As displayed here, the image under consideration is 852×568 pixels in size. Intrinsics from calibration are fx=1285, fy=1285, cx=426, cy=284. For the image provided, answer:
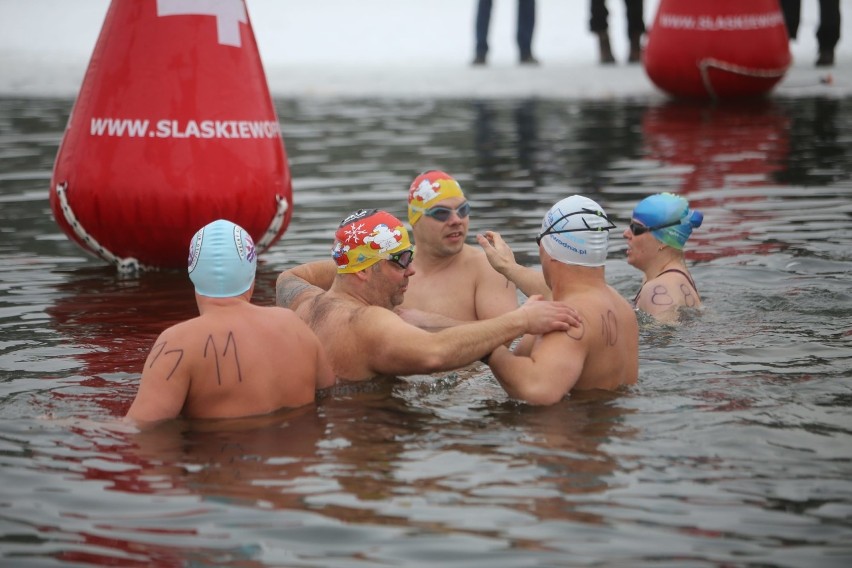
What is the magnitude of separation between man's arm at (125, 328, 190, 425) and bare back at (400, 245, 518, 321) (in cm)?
253

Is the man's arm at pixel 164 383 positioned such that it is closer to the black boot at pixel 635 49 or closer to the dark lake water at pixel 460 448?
the dark lake water at pixel 460 448

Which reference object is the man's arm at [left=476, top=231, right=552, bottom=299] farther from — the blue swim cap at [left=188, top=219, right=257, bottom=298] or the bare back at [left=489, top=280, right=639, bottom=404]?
the blue swim cap at [left=188, top=219, right=257, bottom=298]

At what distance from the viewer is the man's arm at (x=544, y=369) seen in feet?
24.0

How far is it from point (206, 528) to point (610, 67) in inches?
817

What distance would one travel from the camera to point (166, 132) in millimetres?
10789

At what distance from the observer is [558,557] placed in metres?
5.50

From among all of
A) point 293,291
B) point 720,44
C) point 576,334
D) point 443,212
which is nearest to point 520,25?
point 720,44

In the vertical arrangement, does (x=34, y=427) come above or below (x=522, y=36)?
below

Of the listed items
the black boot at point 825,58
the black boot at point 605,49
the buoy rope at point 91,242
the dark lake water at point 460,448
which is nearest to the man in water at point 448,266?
the dark lake water at point 460,448

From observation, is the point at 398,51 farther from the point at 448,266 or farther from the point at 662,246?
the point at 448,266

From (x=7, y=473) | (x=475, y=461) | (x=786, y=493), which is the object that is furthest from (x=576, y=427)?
(x=7, y=473)

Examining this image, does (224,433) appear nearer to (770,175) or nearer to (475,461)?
(475,461)

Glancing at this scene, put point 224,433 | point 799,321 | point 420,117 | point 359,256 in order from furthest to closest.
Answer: point 420,117 → point 799,321 → point 359,256 → point 224,433

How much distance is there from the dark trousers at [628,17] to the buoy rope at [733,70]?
116 inches
